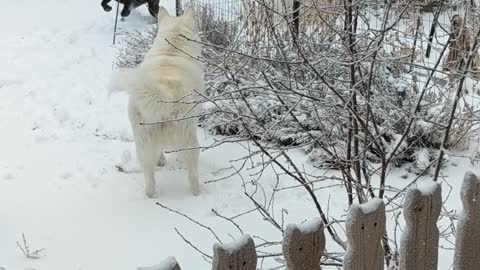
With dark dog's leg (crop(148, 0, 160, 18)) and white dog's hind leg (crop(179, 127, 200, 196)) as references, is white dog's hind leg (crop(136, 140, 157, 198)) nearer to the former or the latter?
white dog's hind leg (crop(179, 127, 200, 196))

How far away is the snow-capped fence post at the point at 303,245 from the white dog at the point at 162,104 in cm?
218

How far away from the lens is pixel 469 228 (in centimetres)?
181

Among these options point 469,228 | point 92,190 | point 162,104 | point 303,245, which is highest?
point 303,245

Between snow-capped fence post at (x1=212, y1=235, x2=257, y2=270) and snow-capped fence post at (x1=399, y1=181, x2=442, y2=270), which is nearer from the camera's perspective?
snow-capped fence post at (x1=212, y1=235, x2=257, y2=270)

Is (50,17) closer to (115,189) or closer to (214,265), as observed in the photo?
(115,189)

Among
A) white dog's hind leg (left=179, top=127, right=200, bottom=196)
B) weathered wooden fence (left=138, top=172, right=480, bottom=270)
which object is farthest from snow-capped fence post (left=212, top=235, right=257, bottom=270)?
white dog's hind leg (left=179, top=127, right=200, bottom=196)

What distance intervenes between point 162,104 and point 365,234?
2.44 metres

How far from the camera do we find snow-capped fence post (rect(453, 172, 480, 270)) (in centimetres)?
176

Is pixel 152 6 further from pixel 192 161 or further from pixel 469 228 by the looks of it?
pixel 469 228

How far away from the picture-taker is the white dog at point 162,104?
3854 millimetres

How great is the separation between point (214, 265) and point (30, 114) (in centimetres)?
472

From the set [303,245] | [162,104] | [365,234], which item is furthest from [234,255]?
[162,104]

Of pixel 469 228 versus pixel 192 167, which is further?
pixel 192 167

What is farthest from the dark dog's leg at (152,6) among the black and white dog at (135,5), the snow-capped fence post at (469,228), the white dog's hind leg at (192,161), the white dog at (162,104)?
the snow-capped fence post at (469,228)
